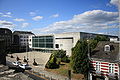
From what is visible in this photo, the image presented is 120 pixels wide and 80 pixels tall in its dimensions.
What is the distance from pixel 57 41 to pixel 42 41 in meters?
12.9

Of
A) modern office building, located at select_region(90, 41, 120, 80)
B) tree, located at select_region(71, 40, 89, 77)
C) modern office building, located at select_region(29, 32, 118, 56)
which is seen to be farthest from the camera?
modern office building, located at select_region(29, 32, 118, 56)

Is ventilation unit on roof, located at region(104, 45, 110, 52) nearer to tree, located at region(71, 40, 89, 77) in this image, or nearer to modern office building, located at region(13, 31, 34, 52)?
tree, located at region(71, 40, 89, 77)

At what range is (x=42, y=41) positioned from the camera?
67.4 metres

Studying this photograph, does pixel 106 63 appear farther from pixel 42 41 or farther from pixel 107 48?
pixel 42 41

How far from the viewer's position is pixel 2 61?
892 cm

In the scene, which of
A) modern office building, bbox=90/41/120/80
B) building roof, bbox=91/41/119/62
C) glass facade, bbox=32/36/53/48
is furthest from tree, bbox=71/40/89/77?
glass facade, bbox=32/36/53/48

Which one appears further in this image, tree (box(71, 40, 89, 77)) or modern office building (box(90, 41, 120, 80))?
tree (box(71, 40, 89, 77))

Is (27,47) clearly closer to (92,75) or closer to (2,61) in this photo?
(92,75)

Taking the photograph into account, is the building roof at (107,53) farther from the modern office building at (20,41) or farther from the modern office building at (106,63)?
the modern office building at (20,41)

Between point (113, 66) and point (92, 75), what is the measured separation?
15.9ft

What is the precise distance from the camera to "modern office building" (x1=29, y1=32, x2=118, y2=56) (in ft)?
170

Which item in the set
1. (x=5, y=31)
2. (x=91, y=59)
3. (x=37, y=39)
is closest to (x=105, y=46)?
(x=91, y=59)

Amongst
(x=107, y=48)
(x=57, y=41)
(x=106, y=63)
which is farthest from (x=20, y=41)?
(x=106, y=63)

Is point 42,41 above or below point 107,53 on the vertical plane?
above
